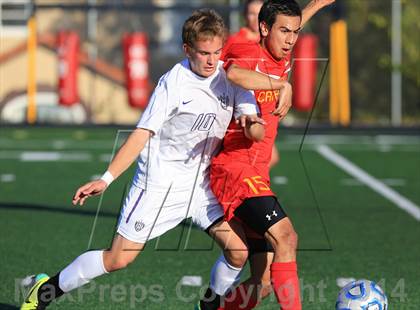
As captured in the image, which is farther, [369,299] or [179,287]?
→ [179,287]

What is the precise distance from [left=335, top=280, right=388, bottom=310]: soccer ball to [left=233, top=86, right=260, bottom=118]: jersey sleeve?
1.10 metres

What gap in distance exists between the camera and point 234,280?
6.86 metres

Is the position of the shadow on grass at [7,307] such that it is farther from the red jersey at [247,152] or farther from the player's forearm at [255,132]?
the player's forearm at [255,132]

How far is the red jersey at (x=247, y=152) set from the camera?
21.9ft

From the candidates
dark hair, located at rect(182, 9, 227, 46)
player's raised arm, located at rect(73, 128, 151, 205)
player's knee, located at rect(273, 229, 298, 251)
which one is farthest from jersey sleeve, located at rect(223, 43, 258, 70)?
player's knee, located at rect(273, 229, 298, 251)

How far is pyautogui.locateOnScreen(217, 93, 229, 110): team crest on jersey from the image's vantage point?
22.0ft

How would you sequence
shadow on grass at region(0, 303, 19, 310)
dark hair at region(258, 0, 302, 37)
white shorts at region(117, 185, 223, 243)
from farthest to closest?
shadow on grass at region(0, 303, 19, 310) < dark hair at region(258, 0, 302, 37) < white shorts at region(117, 185, 223, 243)

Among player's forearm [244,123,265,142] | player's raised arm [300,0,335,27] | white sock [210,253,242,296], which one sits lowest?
white sock [210,253,242,296]

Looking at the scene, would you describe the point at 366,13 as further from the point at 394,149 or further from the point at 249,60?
the point at 249,60

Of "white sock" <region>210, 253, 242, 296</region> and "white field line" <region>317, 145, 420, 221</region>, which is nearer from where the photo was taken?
"white sock" <region>210, 253, 242, 296</region>

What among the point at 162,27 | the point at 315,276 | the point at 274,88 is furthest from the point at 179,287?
the point at 162,27

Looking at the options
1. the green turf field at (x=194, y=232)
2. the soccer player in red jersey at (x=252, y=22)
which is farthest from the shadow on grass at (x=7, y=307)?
the soccer player in red jersey at (x=252, y=22)

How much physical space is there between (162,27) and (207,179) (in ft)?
88.5

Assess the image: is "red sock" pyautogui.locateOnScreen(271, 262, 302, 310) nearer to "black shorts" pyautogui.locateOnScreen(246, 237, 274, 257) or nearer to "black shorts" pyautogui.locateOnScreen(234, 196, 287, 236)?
"black shorts" pyautogui.locateOnScreen(234, 196, 287, 236)
